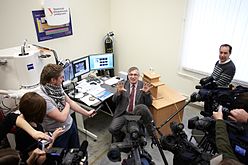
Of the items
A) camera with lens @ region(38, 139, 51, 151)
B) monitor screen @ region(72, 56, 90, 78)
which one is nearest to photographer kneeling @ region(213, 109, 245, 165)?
camera with lens @ region(38, 139, 51, 151)

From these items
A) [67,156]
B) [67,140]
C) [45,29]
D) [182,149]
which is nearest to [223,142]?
[182,149]

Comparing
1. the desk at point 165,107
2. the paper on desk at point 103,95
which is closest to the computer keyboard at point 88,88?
the paper on desk at point 103,95

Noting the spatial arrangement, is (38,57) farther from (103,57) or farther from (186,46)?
(186,46)

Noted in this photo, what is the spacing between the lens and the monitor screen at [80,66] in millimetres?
3133

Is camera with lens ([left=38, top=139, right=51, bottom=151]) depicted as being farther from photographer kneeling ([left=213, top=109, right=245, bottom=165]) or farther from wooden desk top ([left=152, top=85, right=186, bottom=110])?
wooden desk top ([left=152, top=85, right=186, bottom=110])

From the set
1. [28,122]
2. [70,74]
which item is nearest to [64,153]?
[28,122]

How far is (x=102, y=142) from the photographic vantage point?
3012 millimetres

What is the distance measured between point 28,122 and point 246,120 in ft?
5.75

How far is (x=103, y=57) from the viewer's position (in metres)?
3.50

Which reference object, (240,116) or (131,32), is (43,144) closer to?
(240,116)

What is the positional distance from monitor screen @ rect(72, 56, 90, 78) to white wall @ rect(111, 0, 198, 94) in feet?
4.56

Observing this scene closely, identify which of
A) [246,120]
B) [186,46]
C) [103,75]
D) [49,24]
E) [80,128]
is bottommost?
[80,128]

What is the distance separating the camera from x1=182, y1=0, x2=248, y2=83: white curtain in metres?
2.97

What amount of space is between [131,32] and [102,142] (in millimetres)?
2411
